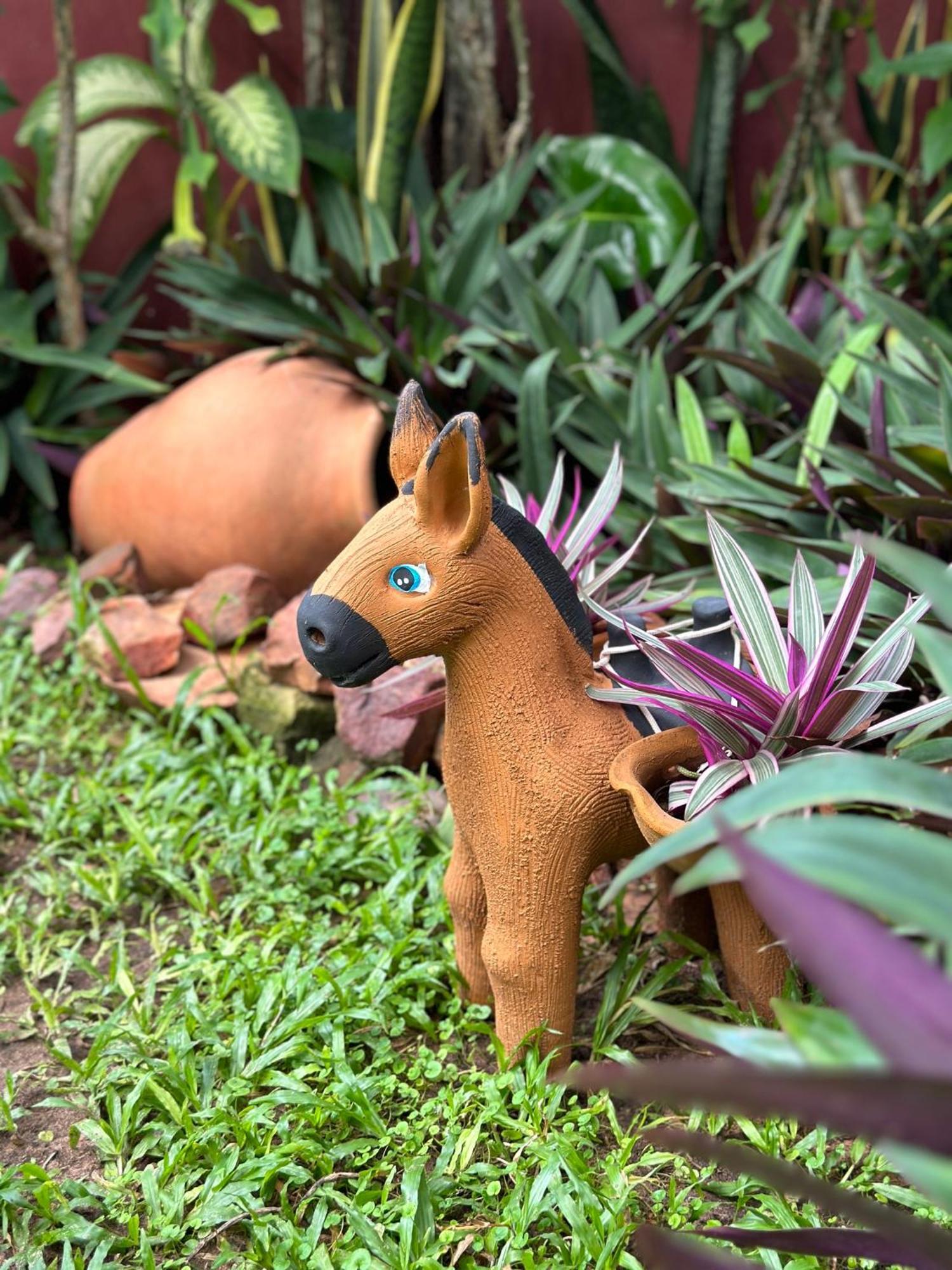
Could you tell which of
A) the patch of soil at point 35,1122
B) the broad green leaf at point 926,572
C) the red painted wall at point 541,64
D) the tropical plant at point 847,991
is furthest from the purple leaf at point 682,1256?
the red painted wall at point 541,64

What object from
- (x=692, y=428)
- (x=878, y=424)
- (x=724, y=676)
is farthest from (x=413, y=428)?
(x=692, y=428)

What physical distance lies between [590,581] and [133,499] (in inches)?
72.9

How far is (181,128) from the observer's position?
3459 millimetres

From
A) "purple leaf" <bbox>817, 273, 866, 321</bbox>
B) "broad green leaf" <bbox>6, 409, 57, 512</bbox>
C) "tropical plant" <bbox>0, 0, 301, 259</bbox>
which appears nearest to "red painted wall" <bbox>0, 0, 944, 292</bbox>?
"tropical plant" <bbox>0, 0, 301, 259</bbox>

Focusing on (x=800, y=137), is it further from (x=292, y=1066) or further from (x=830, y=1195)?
(x=830, y=1195)

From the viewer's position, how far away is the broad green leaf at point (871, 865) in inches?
21.8

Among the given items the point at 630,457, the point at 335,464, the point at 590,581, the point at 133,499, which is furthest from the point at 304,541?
the point at 590,581

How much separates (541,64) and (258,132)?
1231mm

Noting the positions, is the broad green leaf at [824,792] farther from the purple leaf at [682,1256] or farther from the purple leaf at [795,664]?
the purple leaf at [795,664]

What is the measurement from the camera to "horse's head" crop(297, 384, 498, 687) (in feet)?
3.91

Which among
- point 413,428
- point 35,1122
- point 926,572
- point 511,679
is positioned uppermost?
point 926,572

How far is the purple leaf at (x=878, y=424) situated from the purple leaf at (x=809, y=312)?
926 millimetres

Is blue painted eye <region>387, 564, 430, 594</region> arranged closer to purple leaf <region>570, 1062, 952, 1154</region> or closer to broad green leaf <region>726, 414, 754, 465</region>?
purple leaf <region>570, 1062, 952, 1154</region>

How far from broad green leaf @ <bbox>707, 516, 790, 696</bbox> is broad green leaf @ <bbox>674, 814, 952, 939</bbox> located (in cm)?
71
